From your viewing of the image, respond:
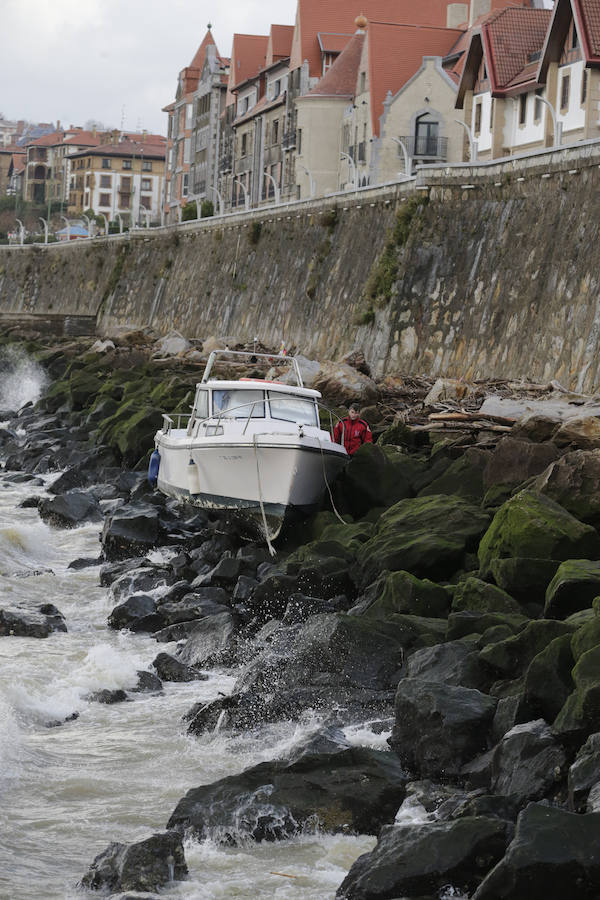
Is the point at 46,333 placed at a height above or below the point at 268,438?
above

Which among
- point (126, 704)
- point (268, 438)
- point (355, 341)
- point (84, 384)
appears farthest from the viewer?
point (84, 384)

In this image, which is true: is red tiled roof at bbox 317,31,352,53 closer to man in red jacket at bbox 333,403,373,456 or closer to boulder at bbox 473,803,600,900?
man in red jacket at bbox 333,403,373,456

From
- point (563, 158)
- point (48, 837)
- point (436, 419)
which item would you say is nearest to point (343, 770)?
point (48, 837)

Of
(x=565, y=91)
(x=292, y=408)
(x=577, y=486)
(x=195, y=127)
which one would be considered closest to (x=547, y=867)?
(x=577, y=486)

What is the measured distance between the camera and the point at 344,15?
6562cm

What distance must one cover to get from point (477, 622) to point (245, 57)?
240 ft

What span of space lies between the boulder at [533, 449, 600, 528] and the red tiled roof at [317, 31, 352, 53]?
55.0m

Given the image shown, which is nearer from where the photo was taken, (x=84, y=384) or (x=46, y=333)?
(x=84, y=384)

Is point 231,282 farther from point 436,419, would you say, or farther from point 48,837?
point 48,837

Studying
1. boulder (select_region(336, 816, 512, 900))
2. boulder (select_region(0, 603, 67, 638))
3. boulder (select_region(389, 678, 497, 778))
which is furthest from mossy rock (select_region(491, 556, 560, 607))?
boulder (select_region(0, 603, 67, 638))

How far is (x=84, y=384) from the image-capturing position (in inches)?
1339

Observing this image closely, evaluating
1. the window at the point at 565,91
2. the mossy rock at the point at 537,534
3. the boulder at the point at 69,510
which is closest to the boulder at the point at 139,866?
the mossy rock at the point at 537,534

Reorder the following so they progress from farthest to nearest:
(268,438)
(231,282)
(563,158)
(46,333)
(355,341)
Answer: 1. (46,333)
2. (231,282)
3. (355,341)
4. (563,158)
5. (268,438)

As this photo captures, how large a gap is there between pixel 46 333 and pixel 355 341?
107 feet
